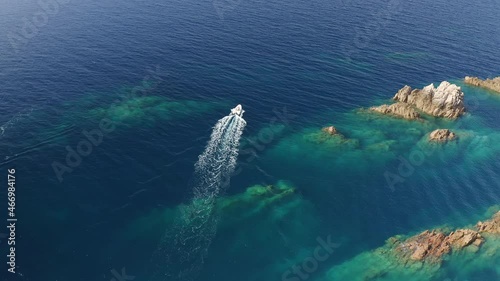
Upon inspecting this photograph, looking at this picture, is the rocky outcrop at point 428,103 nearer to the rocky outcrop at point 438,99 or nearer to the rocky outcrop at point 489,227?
the rocky outcrop at point 438,99

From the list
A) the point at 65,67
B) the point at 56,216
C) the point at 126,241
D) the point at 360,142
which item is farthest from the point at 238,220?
the point at 65,67

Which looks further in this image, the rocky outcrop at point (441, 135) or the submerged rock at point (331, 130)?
the rocky outcrop at point (441, 135)

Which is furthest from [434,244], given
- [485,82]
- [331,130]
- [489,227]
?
[485,82]

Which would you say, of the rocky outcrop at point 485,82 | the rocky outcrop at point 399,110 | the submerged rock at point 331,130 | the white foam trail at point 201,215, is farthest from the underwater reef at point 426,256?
the rocky outcrop at point 485,82

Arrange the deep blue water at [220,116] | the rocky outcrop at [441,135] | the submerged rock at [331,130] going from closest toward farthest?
the deep blue water at [220,116] → the submerged rock at [331,130] → the rocky outcrop at [441,135]

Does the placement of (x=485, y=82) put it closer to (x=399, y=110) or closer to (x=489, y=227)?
(x=399, y=110)

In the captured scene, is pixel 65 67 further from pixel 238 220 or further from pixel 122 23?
pixel 238 220

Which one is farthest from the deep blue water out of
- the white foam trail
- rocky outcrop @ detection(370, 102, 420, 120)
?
rocky outcrop @ detection(370, 102, 420, 120)
